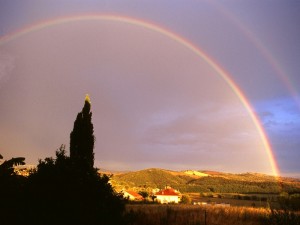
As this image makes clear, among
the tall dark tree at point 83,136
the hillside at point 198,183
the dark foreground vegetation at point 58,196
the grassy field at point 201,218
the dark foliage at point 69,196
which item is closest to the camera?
the dark foreground vegetation at point 58,196

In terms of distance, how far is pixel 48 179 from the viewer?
8.62 m

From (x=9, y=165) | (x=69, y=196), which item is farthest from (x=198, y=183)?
(x=9, y=165)

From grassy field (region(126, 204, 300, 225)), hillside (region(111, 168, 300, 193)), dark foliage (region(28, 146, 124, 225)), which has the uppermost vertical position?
hillside (region(111, 168, 300, 193))

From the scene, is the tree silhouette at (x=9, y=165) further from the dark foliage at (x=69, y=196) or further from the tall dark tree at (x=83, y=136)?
the tall dark tree at (x=83, y=136)

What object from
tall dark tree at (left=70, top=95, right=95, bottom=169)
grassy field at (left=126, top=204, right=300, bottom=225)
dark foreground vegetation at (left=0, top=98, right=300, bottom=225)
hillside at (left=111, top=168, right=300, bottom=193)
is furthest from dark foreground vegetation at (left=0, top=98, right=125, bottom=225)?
hillside at (left=111, top=168, right=300, bottom=193)

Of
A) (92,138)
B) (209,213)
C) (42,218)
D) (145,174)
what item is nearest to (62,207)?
(42,218)

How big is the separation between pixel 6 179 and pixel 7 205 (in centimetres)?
56

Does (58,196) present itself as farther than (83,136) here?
No

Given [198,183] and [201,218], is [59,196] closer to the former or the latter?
[201,218]

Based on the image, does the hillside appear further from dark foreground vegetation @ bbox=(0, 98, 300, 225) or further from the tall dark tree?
dark foreground vegetation @ bbox=(0, 98, 300, 225)

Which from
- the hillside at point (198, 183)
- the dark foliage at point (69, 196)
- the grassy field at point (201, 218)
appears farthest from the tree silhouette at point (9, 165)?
the hillside at point (198, 183)

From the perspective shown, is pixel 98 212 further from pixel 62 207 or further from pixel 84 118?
pixel 84 118

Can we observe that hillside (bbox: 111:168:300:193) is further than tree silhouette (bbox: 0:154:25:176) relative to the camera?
Yes

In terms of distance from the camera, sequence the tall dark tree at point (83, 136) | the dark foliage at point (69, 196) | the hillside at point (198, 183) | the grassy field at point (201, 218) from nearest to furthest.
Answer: the dark foliage at point (69, 196) → the grassy field at point (201, 218) → the tall dark tree at point (83, 136) → the hillside at point (198, 183)
